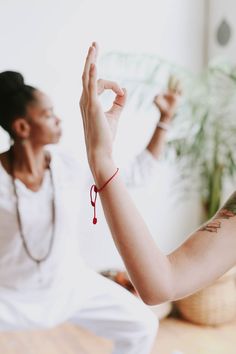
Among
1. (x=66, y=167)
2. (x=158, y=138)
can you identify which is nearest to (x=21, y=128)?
(x=66, y=167)

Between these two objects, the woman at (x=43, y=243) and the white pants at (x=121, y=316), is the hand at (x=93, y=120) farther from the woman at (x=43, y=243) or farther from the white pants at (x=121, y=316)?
the white pants at (x=121, y=316)

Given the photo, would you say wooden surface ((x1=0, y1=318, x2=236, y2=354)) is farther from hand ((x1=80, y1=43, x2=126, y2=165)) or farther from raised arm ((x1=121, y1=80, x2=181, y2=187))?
hand ((x1=80, y1=43, x2=126, y2=165))

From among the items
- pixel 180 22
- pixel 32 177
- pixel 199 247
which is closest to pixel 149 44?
pixel 180 22

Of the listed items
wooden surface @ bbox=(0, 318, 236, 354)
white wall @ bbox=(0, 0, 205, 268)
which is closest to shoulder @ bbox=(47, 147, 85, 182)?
white wall @ bbox=(0, 0, 205, 268)

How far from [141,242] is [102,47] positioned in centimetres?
169

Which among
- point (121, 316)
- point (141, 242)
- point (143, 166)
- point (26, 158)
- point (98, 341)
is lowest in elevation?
point (98, 341)

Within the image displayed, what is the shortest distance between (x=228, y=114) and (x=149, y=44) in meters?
0.57

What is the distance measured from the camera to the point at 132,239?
708 millimetres

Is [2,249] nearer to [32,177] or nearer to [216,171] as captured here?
[32,177]

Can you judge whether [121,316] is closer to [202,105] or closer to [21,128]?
[21,128]

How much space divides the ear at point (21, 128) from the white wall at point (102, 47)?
0.51 m

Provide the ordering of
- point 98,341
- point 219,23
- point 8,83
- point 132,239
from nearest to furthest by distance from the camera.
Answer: point 132,239 < point 8,83 < point 98,341 < point 219,23

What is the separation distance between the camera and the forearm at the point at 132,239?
71 cm

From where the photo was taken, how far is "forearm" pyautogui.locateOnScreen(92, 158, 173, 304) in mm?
706
